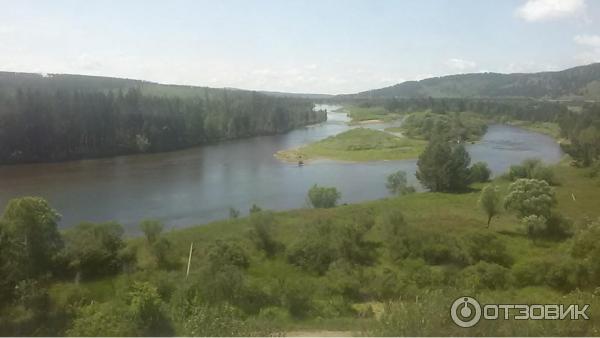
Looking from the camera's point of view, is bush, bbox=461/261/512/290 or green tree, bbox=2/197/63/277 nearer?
bush, bbox=461/261/512/290

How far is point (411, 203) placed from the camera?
26.7 meters

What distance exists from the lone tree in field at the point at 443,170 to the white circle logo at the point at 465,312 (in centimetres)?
2510

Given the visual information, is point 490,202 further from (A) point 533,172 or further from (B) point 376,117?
(B) point 376,117

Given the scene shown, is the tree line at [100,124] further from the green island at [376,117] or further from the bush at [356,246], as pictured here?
the bush at [356,246]

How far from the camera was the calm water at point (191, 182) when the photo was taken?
27.2 metres

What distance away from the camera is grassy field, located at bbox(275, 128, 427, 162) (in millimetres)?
46812

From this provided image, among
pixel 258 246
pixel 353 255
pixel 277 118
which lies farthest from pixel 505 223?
pixel 277 118

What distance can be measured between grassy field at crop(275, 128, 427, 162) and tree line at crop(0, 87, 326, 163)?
45.5ft

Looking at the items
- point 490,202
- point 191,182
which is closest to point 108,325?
point 490,202

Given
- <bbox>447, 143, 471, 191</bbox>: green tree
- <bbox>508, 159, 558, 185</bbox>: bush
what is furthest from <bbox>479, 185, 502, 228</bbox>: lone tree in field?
<bbox>508, 159, 558, 185</bbox>: bush

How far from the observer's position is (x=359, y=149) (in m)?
50.8

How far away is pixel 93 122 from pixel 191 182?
63.8ft

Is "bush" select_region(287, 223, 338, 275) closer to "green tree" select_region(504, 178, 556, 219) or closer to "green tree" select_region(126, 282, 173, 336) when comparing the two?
"green tree" select_region(126, 282, 173, 336)

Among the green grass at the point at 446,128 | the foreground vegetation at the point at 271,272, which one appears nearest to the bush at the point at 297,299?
the foreground vegetation at the point at 271,272
